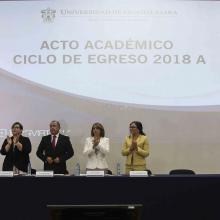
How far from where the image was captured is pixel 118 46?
6.25m

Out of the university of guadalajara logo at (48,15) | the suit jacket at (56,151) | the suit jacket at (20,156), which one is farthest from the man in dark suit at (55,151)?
the university of guadalajara logo at (48,15)

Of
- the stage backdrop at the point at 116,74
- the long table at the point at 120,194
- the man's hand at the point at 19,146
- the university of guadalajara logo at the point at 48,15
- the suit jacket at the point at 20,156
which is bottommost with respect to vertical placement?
the long table at the point at 120,194

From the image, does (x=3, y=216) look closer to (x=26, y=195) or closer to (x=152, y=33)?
(x=26, y=195)

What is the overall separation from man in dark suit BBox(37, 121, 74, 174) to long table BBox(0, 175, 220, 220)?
1.91 m

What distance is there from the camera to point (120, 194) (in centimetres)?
341

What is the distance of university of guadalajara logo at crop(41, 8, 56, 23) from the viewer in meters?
6.30

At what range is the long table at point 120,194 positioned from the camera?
338 centimetres

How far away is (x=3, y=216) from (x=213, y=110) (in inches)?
145

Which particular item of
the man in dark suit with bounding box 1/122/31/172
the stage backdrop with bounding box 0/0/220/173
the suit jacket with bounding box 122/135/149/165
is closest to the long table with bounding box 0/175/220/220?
the suit jacket with bounding box 122/135/149/165

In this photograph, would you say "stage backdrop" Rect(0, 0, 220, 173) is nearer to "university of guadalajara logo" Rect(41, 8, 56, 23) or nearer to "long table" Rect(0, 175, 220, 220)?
"university of guadalajara logo" Rect(41, 8, 56, 23)

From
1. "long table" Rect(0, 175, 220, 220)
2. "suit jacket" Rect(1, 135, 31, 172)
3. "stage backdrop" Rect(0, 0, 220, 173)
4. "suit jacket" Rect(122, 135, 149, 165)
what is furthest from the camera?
"stage backdrop" Rect(0, 0, 220, 173)

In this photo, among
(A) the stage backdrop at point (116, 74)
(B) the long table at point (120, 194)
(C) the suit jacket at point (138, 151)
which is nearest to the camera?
(B) the long table at point (120, 194)

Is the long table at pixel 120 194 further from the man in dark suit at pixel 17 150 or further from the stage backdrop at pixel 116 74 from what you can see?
the stage backdrop at pixel 116 74

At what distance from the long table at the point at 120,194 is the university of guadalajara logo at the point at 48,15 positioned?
132 inches
